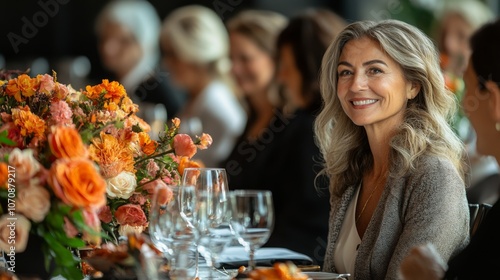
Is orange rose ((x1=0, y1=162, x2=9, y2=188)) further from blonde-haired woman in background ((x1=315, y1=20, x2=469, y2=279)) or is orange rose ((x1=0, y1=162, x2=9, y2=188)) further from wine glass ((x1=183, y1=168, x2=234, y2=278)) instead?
blonde-haired woman in background ((x1=315, y1=20, x2=469, y2=279))

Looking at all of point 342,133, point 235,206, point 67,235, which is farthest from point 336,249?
point 67,235

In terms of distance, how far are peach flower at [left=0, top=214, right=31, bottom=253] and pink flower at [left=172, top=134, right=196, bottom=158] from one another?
1.74 ft

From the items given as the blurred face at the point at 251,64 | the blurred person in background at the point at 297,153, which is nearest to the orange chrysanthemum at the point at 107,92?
the blurred person in background at the point at 297,153

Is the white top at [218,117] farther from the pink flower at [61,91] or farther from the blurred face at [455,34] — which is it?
the pink flower at [61,91]

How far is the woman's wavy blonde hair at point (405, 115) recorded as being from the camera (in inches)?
93.9

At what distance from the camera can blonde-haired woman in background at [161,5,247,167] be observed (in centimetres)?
534

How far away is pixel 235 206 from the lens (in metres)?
1.85

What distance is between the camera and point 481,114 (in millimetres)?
2867

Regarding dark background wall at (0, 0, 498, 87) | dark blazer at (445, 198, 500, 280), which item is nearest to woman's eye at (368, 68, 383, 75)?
dark blazer at (445, 198, 500, 280)

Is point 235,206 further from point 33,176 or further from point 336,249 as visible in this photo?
point 336,249

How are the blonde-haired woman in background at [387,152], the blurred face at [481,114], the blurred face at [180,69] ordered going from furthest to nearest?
the blurred face at [180,69]
the blurred face at [481,114]
the blonde-haired woman in background at [387,152]

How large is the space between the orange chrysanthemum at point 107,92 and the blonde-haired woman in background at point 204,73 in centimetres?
298

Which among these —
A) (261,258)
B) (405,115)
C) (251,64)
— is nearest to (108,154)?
(261,258)

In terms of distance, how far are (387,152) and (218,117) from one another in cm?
288
